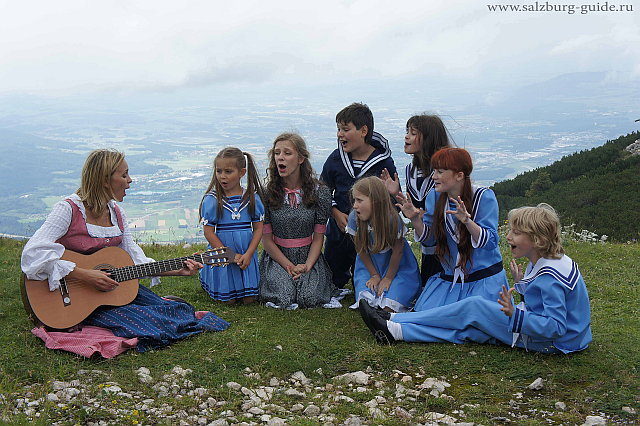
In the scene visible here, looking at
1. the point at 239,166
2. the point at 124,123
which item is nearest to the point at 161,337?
the point at 239,166

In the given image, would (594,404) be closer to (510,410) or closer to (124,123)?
(510,410)

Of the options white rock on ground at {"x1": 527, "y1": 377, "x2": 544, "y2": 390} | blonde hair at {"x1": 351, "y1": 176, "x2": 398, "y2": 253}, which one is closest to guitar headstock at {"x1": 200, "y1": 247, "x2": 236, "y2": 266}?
blonde hair at {"x1": 351, "y1": 176, "x2": 398, "y2": 253}

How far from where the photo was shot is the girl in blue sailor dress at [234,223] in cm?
779

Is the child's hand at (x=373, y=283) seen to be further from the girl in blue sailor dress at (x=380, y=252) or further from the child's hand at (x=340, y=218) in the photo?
the child's hand at (x=340, y=218)

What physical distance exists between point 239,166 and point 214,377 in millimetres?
3103

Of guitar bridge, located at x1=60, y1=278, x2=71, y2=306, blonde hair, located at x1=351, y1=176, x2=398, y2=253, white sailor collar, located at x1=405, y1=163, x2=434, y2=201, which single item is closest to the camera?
guitar bridge, located at x1=60, y1=278, x2=71, y2=306

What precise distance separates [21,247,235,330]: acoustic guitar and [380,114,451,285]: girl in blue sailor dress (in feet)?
8.92

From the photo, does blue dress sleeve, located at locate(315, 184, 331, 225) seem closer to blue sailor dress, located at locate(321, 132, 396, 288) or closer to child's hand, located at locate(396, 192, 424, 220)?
blue sailor dress, located at locate(321, 132, 396, 288)

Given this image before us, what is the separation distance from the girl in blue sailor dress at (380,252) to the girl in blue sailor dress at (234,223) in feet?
4.06

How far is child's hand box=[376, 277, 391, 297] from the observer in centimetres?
732

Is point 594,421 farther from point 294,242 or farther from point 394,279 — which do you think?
point 294,242

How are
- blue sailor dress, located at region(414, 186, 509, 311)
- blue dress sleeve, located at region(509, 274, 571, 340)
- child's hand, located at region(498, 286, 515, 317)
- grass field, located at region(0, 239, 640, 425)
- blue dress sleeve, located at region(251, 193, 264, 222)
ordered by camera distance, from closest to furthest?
grass field, located at region(0, 239, 640, 425) < child's hand, located at region(498, 286, 515, 317) < blue dress sleeve, located at region(509, 274, 571, 340) < blue sailor dress, located at region(414, 186, 509, 311) < blue dress sleeve, located at region(251, 193, 264, 222)

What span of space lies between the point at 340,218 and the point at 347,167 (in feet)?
2.17

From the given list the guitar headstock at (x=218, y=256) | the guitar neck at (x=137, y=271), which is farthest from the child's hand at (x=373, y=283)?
the guitar neck at (x=137, y=271)
